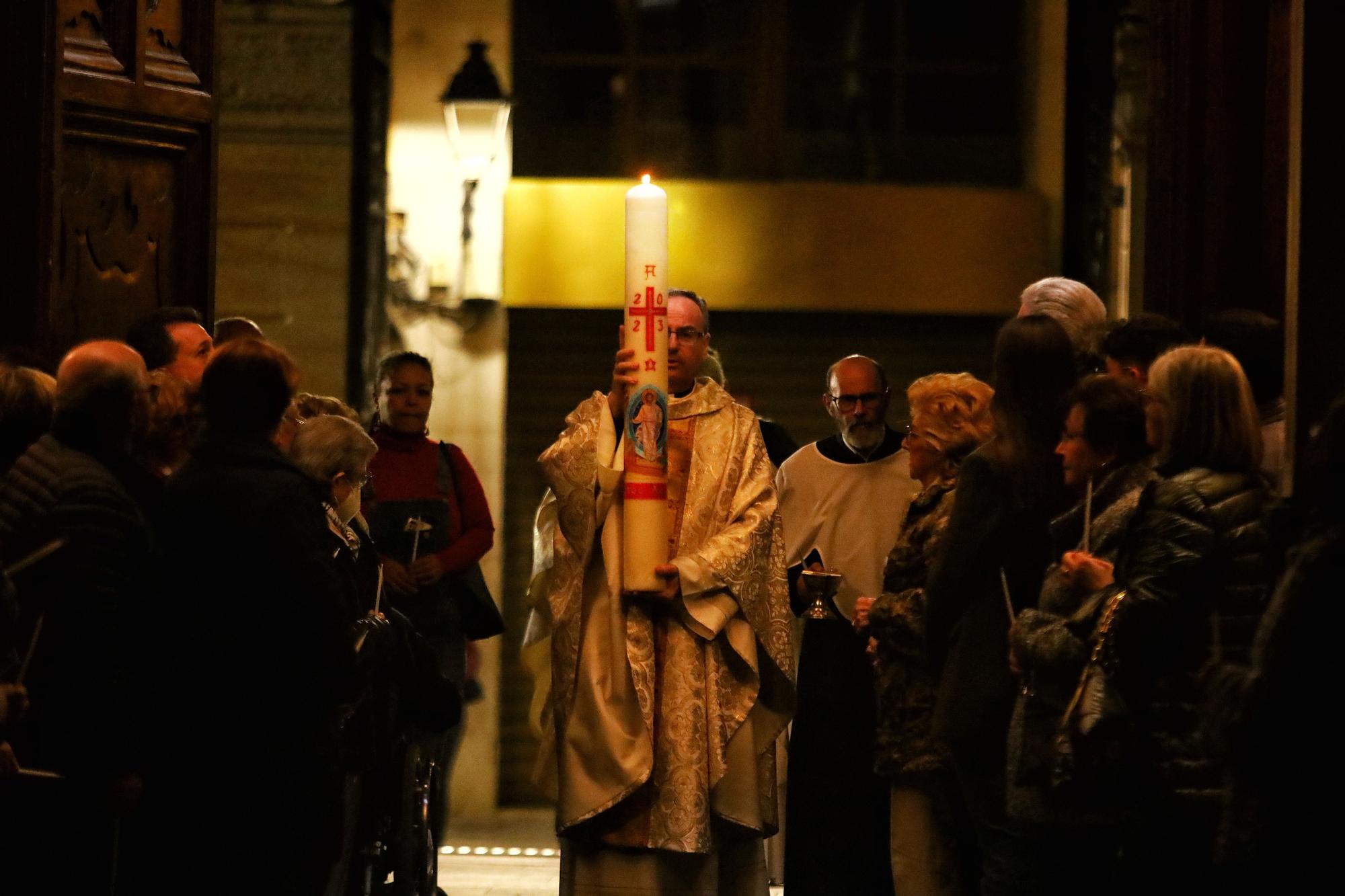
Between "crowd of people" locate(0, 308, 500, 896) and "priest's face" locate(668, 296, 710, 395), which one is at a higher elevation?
"priest's face" locate(668, 296, 710, 395)

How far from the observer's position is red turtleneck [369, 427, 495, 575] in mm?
8023

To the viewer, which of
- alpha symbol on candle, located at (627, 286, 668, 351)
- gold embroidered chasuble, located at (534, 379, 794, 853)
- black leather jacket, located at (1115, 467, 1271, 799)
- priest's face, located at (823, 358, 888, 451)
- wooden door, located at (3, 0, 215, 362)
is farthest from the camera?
priest's face, located at (823, 358, 888, 451)

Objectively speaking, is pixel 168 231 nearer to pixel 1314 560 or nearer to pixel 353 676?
pixel 353 676

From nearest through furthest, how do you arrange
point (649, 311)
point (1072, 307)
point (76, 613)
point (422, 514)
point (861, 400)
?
point (76, 613), point (649, 311), point (1072, 307), point (861, 400), point (422, 514)

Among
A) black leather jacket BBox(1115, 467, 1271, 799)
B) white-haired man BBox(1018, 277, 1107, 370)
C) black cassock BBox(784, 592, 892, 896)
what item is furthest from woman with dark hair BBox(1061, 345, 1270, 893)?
black cassock BBox(784, 592, 892, 896)

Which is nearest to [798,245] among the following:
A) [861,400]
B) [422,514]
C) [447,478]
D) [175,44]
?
[447,478]

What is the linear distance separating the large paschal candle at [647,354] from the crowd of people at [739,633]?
25mm

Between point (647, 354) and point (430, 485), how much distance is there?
2420 millimetres

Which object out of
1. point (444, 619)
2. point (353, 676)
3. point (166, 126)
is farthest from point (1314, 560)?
point (444, 619)

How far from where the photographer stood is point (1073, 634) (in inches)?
190

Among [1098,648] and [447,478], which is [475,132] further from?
[1098,648]

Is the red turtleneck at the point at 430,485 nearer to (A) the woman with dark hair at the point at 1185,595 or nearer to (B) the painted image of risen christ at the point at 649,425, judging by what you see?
(B) the painted image of risen christ at the point at 649,425

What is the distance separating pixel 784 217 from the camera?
11867 mm

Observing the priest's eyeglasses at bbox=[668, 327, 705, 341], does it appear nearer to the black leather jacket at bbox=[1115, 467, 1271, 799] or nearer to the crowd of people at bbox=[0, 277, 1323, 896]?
the crowd of people at bbox=[0, 277, 1323, 896]
